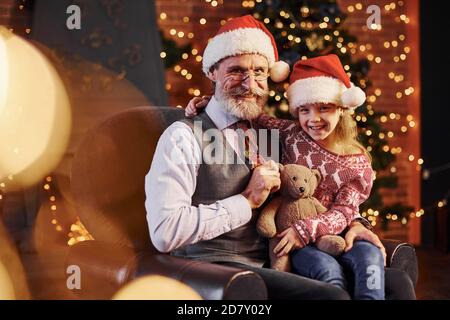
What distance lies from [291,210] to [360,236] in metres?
0.24

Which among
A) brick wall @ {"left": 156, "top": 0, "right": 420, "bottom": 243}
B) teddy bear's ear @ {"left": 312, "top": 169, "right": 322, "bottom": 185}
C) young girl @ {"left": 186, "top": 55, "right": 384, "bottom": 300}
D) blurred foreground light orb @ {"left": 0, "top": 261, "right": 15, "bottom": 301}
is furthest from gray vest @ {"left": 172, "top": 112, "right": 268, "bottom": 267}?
brick wall @ {"left": 156, "top": 0, "right": 420, "bottom": 243}

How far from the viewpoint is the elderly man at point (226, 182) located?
1805 mm

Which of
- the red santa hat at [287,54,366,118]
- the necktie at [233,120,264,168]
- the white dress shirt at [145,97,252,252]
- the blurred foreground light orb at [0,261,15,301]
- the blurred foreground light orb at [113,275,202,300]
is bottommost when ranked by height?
the blurred foreground light orb at [0,261,15,301]

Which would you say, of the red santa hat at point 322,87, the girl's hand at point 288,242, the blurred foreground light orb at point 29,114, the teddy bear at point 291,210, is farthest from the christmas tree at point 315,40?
the girl's hand at point 288,242

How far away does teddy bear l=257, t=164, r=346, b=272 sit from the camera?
194 cm

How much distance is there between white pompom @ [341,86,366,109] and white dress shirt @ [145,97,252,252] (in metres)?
0.49

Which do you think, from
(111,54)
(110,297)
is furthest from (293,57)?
(110,297)

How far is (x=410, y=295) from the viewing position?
1933 mm

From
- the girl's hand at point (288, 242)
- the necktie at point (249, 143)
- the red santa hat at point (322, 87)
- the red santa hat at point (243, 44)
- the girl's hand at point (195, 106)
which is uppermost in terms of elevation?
the red santa hat at point (243, 44)

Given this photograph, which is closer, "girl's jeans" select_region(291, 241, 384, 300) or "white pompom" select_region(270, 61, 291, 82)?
"girl's jeans" select_region(291, 241, 384, 300)

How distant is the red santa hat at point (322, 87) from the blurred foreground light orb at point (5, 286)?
6.54 feet

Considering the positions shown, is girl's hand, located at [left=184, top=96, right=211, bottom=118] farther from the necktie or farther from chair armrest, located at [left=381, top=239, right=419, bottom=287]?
chair armrest, located at [left=381, top=239, right=419, bottom=287]

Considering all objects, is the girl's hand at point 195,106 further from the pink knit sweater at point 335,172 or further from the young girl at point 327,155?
the pink knit sweater at point 335,172

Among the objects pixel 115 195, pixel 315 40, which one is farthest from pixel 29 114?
pixel 115 195
